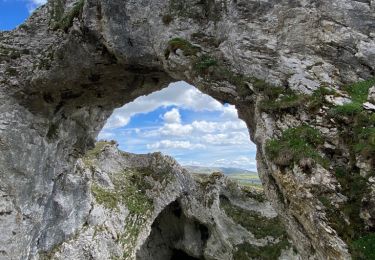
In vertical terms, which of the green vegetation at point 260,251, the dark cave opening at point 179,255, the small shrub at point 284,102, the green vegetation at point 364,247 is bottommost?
the dark cave opening at point 179,255

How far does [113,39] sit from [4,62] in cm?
712

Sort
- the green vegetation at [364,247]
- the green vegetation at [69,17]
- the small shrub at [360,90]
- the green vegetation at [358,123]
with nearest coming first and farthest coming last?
the green vegetation at [364,247] → the green vegetation at [358,123] → the small shrub at [360,90] → the green vegetation at [69,17]

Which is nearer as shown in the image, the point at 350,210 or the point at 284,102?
the point at 350,210

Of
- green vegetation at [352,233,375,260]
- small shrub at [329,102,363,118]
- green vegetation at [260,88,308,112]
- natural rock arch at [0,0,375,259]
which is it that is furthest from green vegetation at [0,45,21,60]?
green vegetation at [352,233,375,260]

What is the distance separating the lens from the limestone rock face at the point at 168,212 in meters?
27.4

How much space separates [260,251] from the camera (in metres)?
31.5

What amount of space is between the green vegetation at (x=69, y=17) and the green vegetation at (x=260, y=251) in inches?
871

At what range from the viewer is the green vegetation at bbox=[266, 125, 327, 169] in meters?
11.0

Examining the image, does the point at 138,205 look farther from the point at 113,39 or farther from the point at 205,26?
the point at 205,26

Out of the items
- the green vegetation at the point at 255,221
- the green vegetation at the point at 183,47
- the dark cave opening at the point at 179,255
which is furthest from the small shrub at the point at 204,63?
the dark cave opening at the point at 179,255

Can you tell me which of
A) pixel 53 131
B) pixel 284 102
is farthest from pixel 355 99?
pixel 53 131

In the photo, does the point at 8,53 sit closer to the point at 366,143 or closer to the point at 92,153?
the point at 92,153

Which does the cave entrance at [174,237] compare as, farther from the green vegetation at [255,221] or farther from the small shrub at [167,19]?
the small shrub at [167,19]

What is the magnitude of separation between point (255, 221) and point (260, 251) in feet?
8.78
